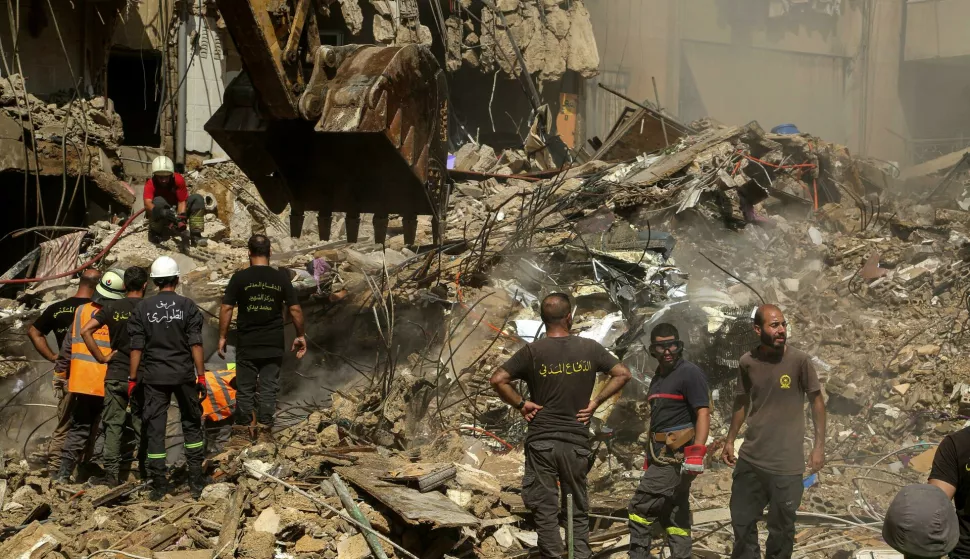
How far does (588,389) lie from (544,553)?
3.04 feet

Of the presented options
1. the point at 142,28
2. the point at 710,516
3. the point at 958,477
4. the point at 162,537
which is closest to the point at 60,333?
the point at 162,537

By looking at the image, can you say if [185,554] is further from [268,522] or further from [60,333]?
[60,333]

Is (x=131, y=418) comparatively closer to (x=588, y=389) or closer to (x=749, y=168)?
(x=588, y=389)

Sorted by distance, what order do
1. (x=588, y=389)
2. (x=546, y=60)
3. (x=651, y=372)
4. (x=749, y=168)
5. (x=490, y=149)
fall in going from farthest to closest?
(x=546, y=60), (x=490, y=149), (x=749, y=168), (x=651, y=372), (x=588, y=389)

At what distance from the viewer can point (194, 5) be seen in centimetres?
1338

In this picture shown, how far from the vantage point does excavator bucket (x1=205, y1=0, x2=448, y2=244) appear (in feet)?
18.9

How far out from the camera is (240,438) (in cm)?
656

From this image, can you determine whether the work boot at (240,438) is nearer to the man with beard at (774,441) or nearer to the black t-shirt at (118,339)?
the black t-shirt at (118,339)

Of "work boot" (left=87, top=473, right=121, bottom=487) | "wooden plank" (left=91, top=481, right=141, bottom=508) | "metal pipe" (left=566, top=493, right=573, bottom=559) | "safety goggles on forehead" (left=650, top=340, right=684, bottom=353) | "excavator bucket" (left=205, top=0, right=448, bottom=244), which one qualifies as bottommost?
"work boot" (left=87, top=473, right=121, bottom=487)

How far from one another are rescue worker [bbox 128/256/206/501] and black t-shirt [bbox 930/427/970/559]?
4.19 metres

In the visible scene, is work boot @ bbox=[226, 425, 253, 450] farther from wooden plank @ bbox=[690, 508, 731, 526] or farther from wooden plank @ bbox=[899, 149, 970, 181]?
wooden plank @ bbox=[899, 149, 970, 181]

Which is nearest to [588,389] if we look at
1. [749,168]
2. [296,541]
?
[296,541]

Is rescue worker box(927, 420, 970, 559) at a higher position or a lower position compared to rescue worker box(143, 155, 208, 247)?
lower

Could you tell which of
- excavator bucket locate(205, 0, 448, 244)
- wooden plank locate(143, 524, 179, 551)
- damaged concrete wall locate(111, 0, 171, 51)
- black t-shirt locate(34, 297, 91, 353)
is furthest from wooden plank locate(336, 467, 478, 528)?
damaged concrete wall locate(111, 0, 171, 51)
